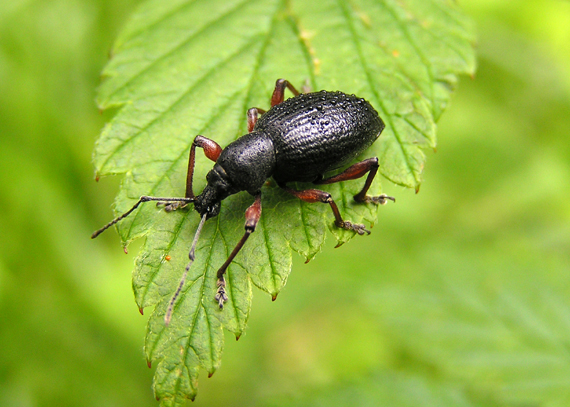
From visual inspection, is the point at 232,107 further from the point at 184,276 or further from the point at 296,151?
the point at 184,276

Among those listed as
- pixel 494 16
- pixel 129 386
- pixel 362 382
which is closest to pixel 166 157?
pixel 362 382

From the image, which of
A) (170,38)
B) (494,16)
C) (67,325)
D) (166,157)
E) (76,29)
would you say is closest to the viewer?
(166,157)

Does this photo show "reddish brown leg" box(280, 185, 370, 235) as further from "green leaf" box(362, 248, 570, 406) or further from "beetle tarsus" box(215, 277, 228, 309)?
"green leaf" box(362, 248, 570, 406)

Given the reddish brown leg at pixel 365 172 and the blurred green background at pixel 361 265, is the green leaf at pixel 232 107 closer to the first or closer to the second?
the reddish brown leg at pixel 365 172

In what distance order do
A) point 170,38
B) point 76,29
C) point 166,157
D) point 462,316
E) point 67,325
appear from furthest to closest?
point 76,29 < point 67,325 < point 462,316 < point 170,38 < point 166,157

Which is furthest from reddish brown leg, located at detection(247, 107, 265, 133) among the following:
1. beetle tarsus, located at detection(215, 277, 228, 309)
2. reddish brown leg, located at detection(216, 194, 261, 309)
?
Result: beetle tarsus, located at detection(215, 277, 228, 309)

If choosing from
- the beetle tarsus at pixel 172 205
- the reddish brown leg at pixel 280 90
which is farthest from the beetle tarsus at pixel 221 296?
the reddish brown leg at pixel 280 90

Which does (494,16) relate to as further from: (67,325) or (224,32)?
(67,325)

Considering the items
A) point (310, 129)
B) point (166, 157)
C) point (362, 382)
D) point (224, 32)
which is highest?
point (224, 32)
